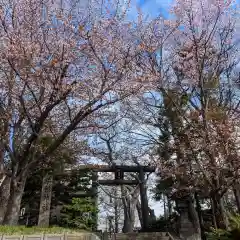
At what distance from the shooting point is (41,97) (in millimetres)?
8555

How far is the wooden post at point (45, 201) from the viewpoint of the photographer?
41.1 feet

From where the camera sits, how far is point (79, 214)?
1290 centimetres

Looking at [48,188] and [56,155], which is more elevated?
[56,155]

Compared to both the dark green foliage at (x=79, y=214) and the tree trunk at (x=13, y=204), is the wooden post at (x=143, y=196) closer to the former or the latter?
the dark green foliage at (x=79, y=214)

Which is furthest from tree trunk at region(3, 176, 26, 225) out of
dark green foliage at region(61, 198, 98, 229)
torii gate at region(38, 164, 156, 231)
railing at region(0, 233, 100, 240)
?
torii gate at region(38, 164, 156, 231)

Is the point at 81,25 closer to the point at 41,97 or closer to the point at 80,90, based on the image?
the point at 80,90

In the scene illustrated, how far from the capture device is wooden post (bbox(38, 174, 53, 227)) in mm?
12531

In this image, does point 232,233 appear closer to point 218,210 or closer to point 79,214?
point 218,210

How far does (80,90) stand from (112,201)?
1839cm

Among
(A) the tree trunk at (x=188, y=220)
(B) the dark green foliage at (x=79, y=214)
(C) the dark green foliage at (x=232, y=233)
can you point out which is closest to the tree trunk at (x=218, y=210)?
(C) the dark green foliage at (x=232, y=233)

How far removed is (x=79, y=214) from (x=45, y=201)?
5.76 feet

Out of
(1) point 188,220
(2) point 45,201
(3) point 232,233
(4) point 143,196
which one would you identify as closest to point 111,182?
(4) point 143,196

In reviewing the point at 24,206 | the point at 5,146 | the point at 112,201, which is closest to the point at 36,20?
A: the point at 5,146

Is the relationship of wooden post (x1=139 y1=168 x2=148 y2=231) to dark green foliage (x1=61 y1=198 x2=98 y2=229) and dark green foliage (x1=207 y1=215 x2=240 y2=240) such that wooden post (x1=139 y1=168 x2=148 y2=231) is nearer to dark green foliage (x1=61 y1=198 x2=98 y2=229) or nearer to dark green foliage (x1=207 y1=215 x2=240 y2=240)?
dark green foliage (x1=61 y1=198 x2=98 y2=229)
